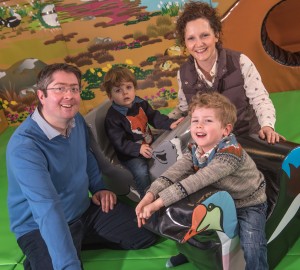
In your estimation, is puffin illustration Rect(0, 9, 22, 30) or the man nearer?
the man

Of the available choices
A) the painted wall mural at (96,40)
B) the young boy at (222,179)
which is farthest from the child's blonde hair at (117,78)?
the painted wall mural at (96,40)

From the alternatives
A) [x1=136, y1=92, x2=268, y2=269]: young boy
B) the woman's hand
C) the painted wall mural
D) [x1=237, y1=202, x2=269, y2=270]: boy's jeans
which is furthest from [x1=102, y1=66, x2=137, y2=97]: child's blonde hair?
the painted wall mural

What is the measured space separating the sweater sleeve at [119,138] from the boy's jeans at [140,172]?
5cm

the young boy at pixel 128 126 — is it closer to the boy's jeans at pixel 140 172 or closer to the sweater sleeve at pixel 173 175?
the boy's jeans at pixel 140 172

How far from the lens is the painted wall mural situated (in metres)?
3.64

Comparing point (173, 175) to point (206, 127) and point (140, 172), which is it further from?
point (140, 172)

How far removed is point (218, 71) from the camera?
211 cm

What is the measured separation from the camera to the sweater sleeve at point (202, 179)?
147 cm

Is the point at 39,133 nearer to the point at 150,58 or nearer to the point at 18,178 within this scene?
the point at 18,178

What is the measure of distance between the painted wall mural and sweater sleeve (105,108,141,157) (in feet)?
5.30

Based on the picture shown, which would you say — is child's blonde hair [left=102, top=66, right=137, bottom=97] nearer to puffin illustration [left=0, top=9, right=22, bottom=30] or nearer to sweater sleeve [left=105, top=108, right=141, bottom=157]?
sweater sleeve [left=105, top=108, right=141, bottom=157]

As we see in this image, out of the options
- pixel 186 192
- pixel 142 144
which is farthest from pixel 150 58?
pixel 186 192

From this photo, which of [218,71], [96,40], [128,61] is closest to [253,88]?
[218,71]

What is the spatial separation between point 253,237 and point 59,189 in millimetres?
907
